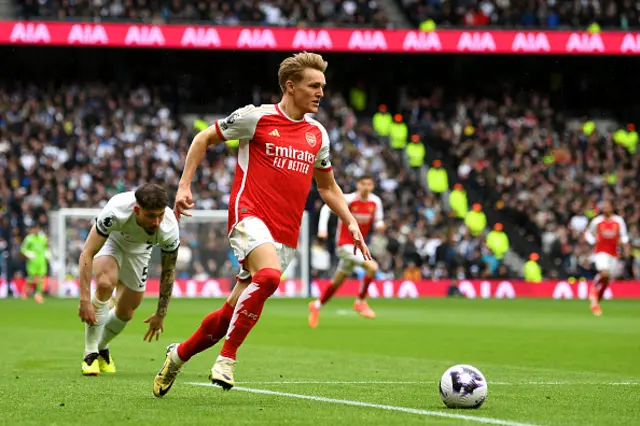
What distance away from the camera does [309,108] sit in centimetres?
883

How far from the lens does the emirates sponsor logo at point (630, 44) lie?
40.9 metres

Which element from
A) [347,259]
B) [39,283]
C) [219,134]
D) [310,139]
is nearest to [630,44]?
[39,283]

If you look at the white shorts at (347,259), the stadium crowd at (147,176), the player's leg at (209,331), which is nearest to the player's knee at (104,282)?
the player's leg at (209,331)

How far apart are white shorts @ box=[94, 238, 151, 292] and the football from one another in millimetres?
3911

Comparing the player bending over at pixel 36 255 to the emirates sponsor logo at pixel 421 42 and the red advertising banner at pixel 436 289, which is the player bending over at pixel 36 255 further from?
the emirates sponsor logo at pixel 421 42

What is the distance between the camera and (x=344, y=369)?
12109 millimetres

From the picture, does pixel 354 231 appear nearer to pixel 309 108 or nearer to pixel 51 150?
pixel 309 108

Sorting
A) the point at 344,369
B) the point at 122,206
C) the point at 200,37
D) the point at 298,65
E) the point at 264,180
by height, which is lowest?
the point at 344,369

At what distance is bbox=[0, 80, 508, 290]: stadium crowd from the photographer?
1373 inches

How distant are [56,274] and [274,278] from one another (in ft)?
87.9

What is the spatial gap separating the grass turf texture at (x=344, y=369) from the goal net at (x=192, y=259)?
29.1 feet

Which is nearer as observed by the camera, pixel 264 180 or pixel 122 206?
pixel 264 180

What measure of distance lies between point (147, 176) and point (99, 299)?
984 inches

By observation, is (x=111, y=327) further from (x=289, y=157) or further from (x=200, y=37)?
(x=200, y=37)
